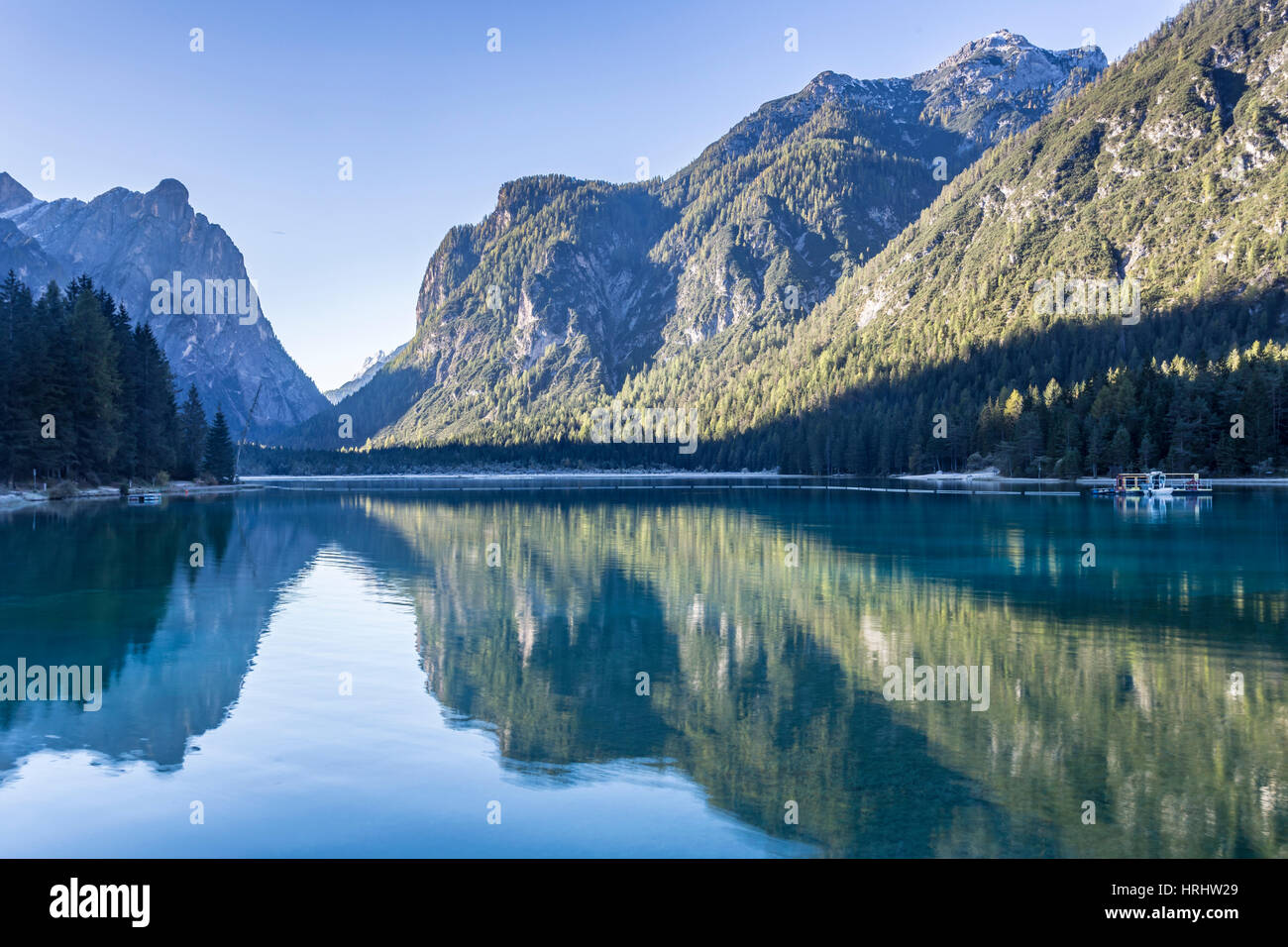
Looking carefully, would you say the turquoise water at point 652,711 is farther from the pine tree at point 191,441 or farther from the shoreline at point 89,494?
the pine tree at point 191,441

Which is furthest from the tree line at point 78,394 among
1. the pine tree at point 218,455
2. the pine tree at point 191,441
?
the pine tree at point 218,455

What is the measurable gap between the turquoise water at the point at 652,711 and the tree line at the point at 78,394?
179 feet

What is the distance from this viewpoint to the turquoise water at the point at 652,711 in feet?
38.5

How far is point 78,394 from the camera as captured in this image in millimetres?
91750

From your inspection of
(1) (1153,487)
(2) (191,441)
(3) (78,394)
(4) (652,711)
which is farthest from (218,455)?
(4) (652,711)

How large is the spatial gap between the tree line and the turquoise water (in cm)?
5449

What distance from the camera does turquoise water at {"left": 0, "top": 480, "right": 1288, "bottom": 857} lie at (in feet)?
38.5

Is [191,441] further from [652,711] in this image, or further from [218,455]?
[652,711]

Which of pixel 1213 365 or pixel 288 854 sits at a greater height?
pixel 1213 365

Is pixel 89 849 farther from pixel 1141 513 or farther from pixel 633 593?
A: pixel 1141 513

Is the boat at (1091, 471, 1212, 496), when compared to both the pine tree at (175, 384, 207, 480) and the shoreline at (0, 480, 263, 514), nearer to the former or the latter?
the shoreline at (0, 480, 263, 514)

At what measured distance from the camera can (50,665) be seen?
21141 millimetres

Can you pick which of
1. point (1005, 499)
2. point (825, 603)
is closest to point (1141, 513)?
point (1005, 499)

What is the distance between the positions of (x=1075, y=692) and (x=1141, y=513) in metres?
61.5
